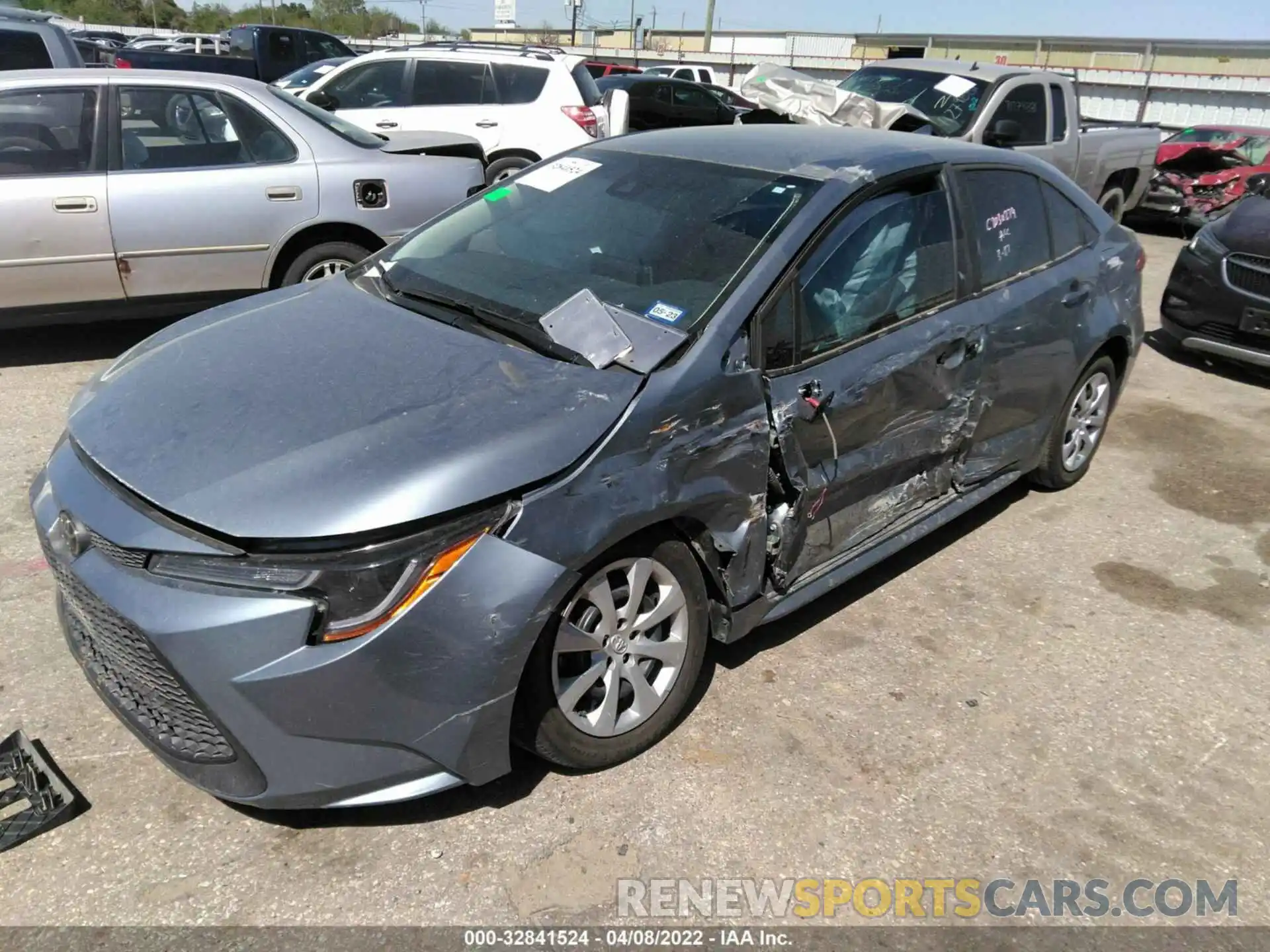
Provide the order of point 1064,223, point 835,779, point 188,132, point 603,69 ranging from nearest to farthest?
1. point 835,779
2. point 1064,223
3. point 188,132
4. point 603,69

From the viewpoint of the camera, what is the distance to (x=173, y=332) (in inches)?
122

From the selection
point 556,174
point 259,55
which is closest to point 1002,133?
point 556,174

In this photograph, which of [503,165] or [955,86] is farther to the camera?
[503,165]

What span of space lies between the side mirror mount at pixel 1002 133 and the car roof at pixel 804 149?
4.73 m

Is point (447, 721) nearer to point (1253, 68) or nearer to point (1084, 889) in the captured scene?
point (1084, 889)

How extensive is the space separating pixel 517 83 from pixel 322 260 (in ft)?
15.4

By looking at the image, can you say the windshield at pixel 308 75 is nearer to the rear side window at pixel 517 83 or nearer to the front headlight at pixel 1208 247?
the rear side window at pixel 517 83

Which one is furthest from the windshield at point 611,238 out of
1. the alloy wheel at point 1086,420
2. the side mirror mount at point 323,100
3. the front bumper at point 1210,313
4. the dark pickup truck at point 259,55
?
the dark pickup truck at point 259,55

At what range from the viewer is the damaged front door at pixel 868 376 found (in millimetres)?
2873

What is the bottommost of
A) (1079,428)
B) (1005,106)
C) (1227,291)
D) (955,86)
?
(1079,428)

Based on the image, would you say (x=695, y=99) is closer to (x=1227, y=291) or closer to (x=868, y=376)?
(x=1227, y=291)

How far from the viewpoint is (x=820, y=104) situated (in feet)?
27.5

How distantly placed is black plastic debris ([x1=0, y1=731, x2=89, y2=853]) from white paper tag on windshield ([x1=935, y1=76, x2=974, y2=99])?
28.9ft

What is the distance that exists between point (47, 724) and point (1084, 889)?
2946mm
